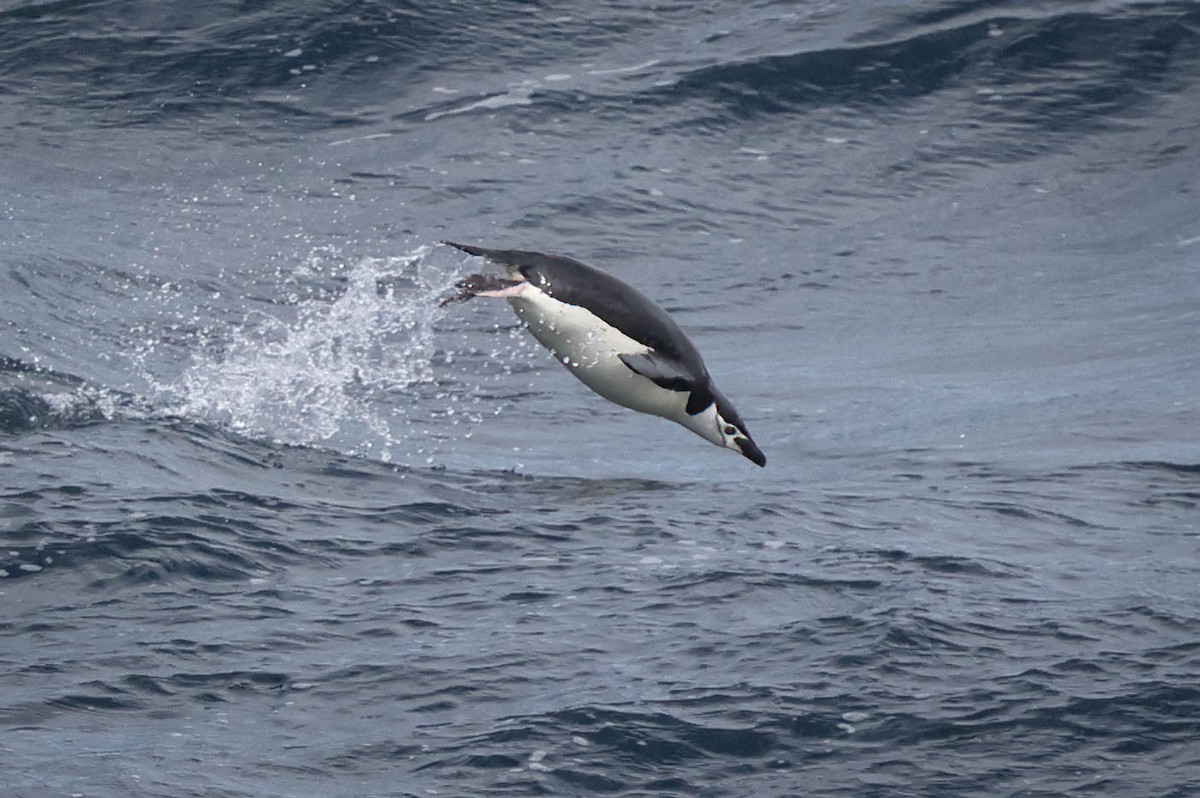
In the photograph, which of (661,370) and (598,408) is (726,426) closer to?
(661,370)

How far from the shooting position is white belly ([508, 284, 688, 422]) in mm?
7492

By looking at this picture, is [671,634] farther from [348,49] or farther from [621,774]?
[348,49]

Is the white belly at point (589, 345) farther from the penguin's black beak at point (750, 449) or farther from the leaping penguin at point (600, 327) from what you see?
the penguin's black beak at point (750, 449)

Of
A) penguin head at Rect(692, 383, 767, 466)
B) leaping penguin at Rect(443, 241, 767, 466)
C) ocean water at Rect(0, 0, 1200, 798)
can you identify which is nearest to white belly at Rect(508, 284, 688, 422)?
leaping penguin at Rect(443, 241, 767, 466)

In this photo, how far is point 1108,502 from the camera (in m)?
7.89

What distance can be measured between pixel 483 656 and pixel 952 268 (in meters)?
8.09

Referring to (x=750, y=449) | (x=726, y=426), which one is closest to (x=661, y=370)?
(x=726, y=426)

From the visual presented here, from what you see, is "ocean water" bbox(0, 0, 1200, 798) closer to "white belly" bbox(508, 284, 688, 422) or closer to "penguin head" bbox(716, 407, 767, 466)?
"penguin head" bbox(716, 407, 767, 466)

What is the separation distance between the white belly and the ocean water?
1.62ft

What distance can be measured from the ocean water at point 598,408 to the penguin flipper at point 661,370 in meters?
0.54

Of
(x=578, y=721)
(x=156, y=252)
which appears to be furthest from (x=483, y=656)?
(x=156, y=252)

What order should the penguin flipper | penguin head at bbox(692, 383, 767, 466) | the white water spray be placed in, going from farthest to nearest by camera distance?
the white water spray < penguin head at bbox(692, 383, 767, 466) < the penguin flipper

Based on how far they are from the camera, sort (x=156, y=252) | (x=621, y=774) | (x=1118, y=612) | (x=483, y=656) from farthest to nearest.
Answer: (x=156, y=252)
(x=1118, y=612)
(x=483, y=656)
(x=621, y=774)

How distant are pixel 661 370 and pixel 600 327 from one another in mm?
314
